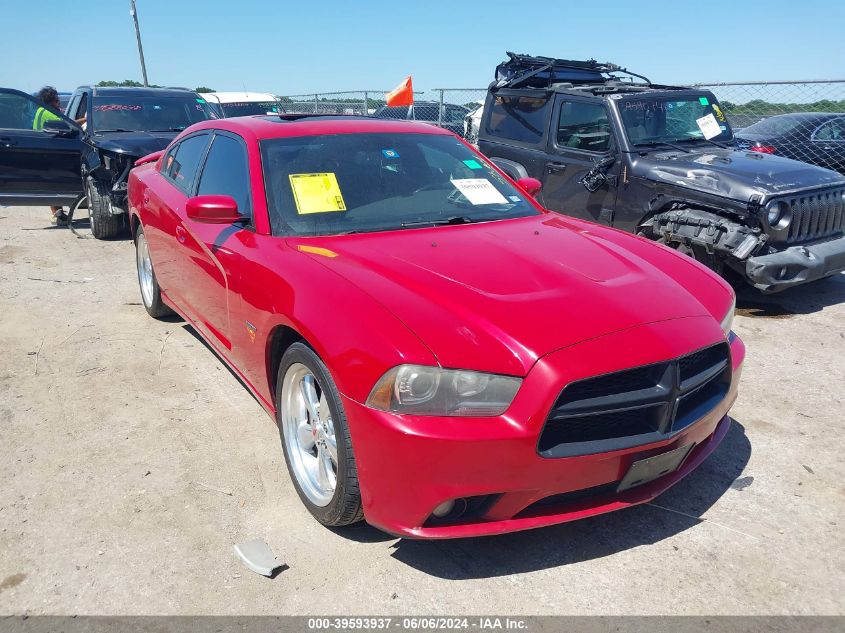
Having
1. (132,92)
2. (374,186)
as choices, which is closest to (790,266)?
(374,186)

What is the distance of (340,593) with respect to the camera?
2.51 meters

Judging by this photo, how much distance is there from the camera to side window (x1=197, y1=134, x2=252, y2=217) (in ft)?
11.8

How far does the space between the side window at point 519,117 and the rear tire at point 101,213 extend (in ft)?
15.5

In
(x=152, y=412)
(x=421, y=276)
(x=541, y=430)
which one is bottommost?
(x=152, y=412)

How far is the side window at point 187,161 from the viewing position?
4.43 metres

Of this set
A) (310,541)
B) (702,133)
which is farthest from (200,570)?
(702,133)

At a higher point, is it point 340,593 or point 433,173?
point 433,173

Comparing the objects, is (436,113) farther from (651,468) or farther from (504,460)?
(504,460)

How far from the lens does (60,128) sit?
8.70m

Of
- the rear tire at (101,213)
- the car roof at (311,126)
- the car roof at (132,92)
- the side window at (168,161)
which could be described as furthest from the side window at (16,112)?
the car roof at (311,126)

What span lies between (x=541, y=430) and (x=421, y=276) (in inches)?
32.5

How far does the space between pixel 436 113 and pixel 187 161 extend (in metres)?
13.7

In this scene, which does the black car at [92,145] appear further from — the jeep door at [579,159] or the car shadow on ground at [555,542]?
the car shadow on ground at [555,542]

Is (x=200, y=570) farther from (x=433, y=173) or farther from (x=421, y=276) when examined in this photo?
(x=433, y=173)
